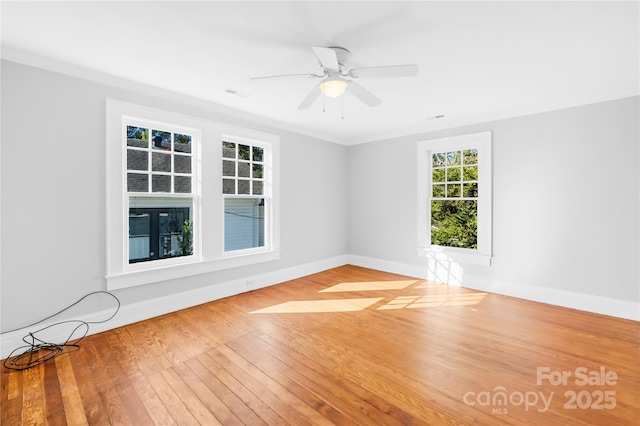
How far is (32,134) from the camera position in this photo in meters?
2.63

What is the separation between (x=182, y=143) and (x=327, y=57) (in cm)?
240

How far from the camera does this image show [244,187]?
4406 mm

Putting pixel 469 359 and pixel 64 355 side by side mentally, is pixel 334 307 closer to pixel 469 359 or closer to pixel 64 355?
pixel 469 359

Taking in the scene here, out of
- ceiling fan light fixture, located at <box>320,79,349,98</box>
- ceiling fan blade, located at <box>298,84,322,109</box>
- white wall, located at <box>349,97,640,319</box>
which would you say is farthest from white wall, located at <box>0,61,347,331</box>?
white wall, located at <box>349,97,640,319</box>

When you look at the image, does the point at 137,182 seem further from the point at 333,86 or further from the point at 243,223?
the point at 333,86

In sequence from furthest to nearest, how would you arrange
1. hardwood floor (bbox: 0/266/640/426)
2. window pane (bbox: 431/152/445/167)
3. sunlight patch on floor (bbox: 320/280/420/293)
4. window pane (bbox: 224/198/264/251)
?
1. window pane (bbox: 431/152/445/167)
2. sunlight patch on floor (bbox: 320/280/420/293)
3. window pane (bbox: 224/198/264/251)
4. hardwood floor (bbox: 0/266/640/426)

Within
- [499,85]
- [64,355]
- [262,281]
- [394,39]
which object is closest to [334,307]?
[262,281]

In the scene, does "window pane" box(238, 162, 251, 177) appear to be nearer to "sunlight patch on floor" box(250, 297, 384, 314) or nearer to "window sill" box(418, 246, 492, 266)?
"sunlight patch on floor" box(250, 297, 384, 314)

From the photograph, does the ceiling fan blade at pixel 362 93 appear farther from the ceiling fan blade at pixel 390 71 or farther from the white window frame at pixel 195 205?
the white window frame at pixel 195 205

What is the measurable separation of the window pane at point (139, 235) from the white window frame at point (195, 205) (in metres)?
0.11

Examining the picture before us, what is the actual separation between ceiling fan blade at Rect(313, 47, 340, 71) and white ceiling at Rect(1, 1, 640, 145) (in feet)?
0.68

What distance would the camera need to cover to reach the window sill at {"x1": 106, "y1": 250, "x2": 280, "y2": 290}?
3.12m

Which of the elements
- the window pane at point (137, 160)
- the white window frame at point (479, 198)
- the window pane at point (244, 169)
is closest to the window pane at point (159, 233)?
the window pane at point (137, 160)

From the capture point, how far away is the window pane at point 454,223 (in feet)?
15.3
